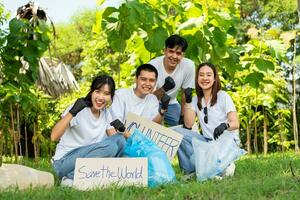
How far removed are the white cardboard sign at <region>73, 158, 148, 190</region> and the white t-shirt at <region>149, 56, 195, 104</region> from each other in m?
1.15

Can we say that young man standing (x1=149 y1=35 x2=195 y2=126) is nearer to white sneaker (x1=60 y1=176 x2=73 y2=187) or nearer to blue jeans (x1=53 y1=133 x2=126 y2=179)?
blue jeans (x1=53 y1=133 x2=126 y2=179)

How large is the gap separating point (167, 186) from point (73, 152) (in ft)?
2.80

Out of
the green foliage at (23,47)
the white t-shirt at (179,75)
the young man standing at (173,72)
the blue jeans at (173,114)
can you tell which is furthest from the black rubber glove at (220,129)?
the green foliage at (23,47)

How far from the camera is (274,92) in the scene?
9930mm

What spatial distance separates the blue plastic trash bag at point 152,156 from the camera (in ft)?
13.2

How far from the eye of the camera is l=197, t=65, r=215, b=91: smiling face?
4477 millimetres

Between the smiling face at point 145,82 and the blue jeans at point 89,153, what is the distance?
481 millimetres

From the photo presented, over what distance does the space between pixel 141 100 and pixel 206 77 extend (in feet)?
1.84

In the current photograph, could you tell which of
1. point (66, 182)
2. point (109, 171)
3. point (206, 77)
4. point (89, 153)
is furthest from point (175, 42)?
point (66, 182)

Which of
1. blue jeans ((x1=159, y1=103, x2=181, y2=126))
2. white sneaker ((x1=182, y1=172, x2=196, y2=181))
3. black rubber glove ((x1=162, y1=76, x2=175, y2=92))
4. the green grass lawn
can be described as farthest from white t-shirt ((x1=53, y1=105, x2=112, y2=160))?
blue jeans ((x1=159, y1=103, x2=181, y2=126))

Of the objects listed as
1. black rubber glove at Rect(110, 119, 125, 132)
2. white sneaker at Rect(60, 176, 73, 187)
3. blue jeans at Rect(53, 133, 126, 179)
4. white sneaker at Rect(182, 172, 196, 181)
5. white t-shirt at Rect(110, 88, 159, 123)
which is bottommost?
white sneaker at Rect(182, 172, 196, 181)

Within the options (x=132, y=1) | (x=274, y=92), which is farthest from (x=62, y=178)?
(x=274, y=92)

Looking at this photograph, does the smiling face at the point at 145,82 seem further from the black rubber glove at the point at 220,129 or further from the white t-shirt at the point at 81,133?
the black rubber glove at the point at 220,129

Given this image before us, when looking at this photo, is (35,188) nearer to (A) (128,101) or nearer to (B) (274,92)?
(A) (128,101)
